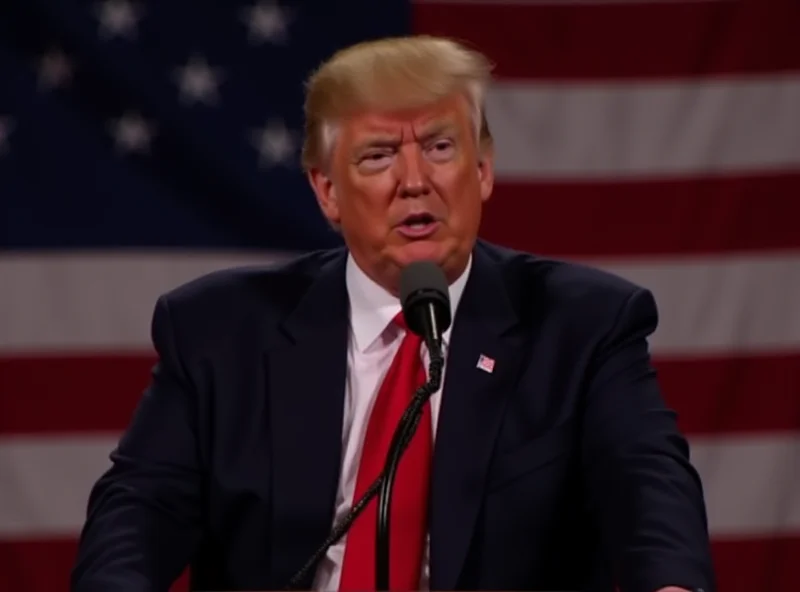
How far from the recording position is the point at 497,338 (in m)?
2.19

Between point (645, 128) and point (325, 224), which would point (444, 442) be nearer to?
point (325, 224)

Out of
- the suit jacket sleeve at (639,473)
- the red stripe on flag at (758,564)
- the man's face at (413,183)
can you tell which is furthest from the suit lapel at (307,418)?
the red stripe on flag at (758,564)

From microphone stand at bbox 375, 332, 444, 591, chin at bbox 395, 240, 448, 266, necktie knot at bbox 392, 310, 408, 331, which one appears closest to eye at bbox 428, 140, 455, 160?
chin at bbox 395, 240, 448, 266

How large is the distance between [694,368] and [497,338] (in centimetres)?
118

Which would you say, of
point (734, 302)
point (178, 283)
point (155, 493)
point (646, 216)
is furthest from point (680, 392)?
point (155, 493)

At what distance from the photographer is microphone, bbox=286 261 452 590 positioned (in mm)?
1732

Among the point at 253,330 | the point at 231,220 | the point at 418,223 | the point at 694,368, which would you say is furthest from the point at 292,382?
the point at 694,368

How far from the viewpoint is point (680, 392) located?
10.8ft

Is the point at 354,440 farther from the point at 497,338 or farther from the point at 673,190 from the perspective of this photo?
the point at 673,190

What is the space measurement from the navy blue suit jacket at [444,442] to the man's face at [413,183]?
0.13 metres

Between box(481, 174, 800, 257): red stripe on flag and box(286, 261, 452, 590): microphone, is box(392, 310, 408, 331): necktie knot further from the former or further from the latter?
box(481, 174, 800, 257): red stripe on flag

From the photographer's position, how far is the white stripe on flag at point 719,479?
3.24 metres

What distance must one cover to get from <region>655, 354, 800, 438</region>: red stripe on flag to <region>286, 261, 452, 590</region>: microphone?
155 centimetres

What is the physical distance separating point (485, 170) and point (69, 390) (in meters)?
1.34
